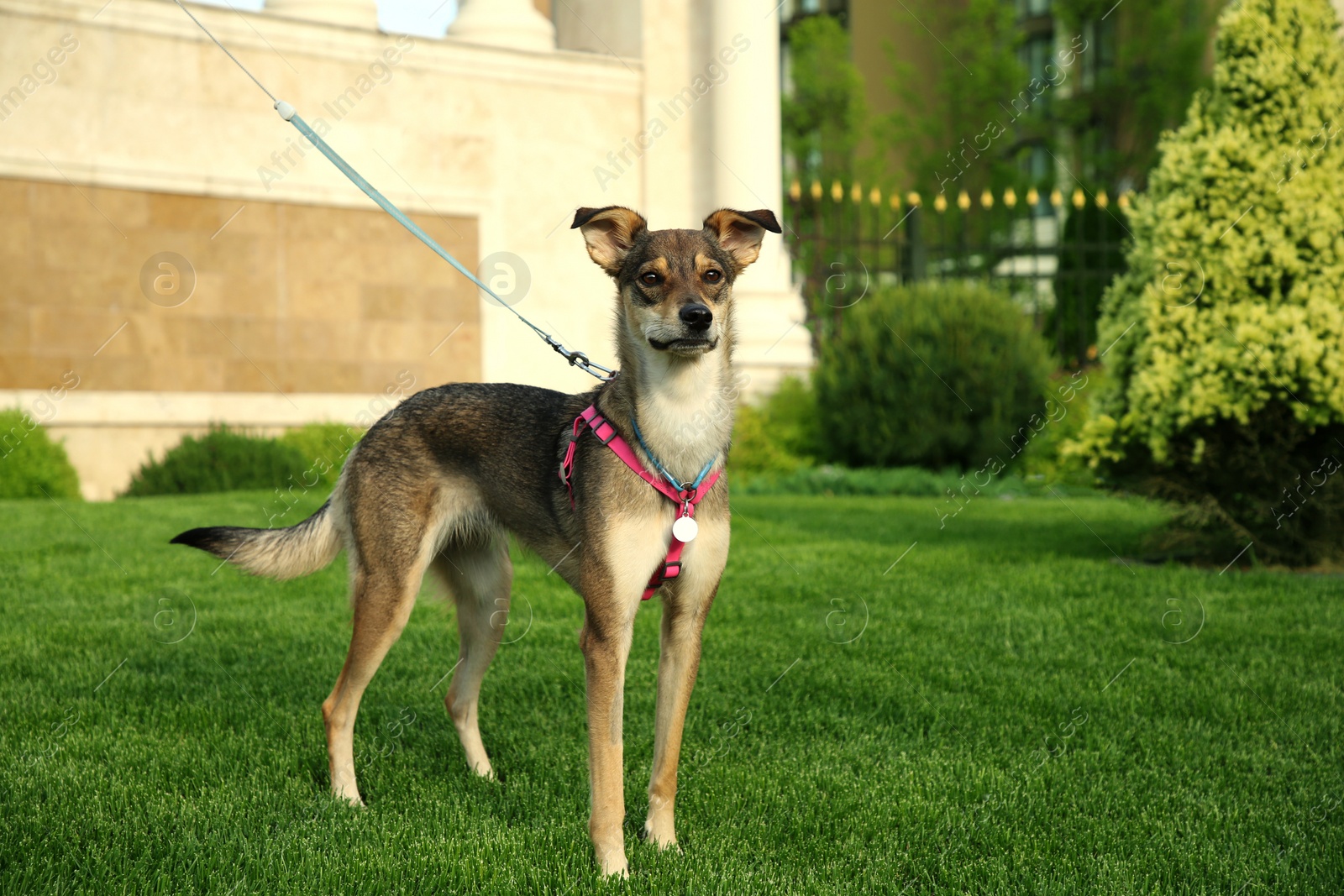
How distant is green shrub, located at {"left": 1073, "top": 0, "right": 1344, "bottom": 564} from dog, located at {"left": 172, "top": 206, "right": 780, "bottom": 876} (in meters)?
5.04

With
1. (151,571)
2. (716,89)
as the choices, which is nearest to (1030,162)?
(716,89)

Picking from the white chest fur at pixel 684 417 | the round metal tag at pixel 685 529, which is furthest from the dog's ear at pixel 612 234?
the round metal tag at pixel 685 529

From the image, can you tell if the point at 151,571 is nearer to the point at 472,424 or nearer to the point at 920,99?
the point at 472,424

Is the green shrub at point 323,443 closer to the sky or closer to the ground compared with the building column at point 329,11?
closer to the ground

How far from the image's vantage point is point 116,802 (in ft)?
12.7

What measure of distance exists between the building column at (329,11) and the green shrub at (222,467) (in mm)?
6119

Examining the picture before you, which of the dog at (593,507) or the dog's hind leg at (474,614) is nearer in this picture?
the dog at (593,507)

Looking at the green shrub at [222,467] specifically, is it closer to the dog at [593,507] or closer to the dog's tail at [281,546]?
the dog's tail at [281,546]

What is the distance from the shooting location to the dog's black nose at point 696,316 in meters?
3.55

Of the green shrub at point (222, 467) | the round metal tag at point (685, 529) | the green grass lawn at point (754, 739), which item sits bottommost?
the green grass lawn at point (754, 739)

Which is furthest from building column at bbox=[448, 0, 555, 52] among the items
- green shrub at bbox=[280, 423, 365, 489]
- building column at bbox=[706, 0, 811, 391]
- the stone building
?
green shrub at bbox=[280, 423, 365, 489]

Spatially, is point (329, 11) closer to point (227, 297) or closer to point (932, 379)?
point (227, 297)

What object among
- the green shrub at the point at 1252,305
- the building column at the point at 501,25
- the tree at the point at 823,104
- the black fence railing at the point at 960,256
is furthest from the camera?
the tree at the point at 823,104

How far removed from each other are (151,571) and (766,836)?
19.8 feet
